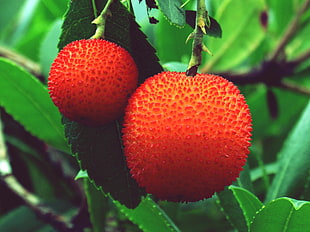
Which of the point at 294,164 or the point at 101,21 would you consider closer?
the point at 101,21

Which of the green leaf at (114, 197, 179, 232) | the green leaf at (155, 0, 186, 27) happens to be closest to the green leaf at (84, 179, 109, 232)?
the green leaf at (114, 197, 179, 232)

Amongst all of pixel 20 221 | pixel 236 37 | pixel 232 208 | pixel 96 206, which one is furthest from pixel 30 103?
pixel 236 37

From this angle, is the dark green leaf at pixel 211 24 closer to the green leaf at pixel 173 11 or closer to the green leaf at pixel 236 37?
the green leaf at pixel 173 11

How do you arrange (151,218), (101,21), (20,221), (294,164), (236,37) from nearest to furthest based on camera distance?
(101,21)
(151,218)
(294,164)
(20,221)
(236,37)

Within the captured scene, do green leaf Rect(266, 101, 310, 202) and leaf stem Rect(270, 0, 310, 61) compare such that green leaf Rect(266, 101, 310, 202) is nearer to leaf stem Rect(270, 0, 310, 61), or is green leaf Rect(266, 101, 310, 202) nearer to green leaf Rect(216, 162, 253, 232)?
green leaf Rect(216, 162, 253, 232)

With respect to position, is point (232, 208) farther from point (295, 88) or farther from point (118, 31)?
point (295, 88)

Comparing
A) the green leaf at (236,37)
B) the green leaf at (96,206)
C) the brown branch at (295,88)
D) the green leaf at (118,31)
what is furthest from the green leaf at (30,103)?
the brown branch at (295,88)
